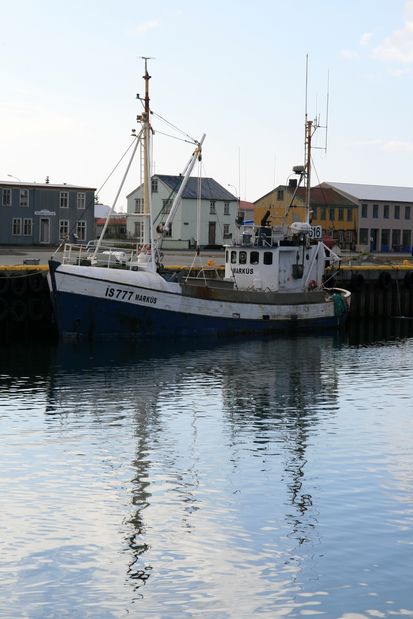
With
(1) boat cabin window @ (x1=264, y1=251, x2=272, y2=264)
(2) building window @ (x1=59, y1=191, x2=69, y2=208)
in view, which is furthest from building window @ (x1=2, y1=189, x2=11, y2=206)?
(1) boat cabin window @ (x1=264, y1=251, x2=272, y2=264)

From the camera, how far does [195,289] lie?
139 feet

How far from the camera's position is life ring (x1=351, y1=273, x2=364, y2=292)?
2213 inches

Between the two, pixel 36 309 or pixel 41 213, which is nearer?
pixel 36 309

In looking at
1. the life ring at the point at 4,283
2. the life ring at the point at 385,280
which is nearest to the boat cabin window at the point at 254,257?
the life ring at the point at 4,283

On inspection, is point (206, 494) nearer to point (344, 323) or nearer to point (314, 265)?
point (314, 265)

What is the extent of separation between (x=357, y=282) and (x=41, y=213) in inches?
1239

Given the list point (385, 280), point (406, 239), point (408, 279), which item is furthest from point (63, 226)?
point (406, 239)

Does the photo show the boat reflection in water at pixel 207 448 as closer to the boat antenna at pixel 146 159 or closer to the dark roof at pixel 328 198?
the boat antenna at pixel 146 159

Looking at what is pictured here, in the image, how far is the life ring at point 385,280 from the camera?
57.5 m

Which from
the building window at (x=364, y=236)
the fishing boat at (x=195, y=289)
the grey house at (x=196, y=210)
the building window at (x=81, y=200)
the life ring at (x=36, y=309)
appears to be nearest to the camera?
the fishing boat at (x=195, y=289)

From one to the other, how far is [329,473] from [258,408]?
7.32 m

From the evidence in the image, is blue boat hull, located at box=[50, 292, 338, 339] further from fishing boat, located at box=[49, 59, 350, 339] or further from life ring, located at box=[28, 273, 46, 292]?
life ring, located at box=[28, 273, 46, 292]

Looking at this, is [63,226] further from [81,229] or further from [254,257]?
[254,257]

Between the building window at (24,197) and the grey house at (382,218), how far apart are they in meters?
→ 38.3
